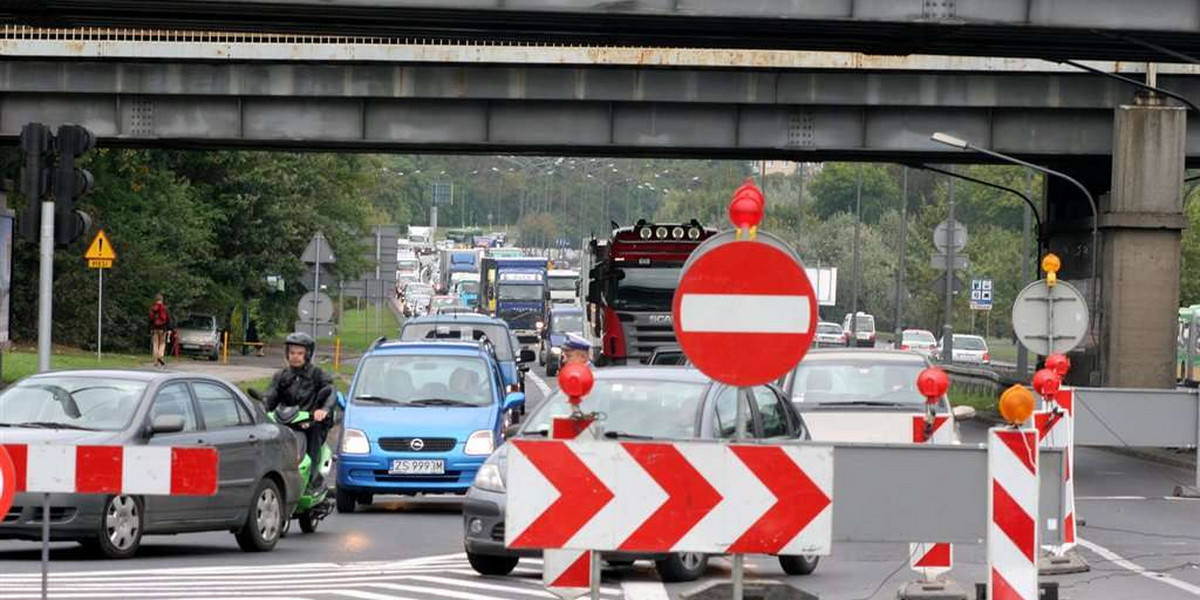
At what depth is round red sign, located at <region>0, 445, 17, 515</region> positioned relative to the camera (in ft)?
34.3

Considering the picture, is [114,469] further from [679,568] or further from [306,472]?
[306,472]

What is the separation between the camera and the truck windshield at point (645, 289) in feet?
141

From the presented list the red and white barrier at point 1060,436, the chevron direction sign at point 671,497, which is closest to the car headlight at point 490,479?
the red and white barrier at point 1060,436

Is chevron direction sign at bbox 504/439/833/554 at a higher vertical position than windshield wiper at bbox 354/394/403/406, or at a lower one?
higher

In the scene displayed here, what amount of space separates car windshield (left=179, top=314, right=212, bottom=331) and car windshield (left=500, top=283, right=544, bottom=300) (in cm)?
2094

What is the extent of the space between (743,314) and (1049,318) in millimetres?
12611

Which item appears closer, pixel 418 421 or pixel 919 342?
pixel 418 421

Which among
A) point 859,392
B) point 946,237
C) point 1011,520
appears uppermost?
point 946,237

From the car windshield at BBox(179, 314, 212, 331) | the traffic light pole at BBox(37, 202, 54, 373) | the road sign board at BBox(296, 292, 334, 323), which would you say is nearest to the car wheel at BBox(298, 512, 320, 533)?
the traffic light pole at BBox(37, 202, 54, 373)

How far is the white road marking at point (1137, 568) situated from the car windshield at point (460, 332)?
14.8 meters

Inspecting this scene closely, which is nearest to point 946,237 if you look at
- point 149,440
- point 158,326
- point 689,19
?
point 158,326

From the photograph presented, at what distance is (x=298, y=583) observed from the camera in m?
14.7

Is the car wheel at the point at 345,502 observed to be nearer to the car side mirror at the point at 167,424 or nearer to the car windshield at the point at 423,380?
the car windshield at the point at 423,380

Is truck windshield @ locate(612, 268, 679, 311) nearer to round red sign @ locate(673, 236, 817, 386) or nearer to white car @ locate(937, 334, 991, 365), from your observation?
round red sign @ locate(673, 236, 817, 386)
